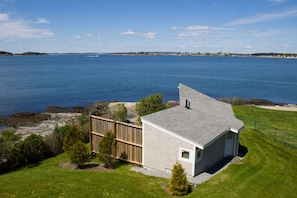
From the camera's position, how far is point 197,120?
50.0 ft

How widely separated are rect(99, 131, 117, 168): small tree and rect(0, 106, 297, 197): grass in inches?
30.8

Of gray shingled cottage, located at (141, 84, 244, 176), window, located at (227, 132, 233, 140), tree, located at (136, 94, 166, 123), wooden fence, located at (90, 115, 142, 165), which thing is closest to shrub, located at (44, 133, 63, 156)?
wooden fence, located at (90, 115, 142, 165)

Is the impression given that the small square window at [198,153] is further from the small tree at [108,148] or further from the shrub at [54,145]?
the shrub at [54,145]

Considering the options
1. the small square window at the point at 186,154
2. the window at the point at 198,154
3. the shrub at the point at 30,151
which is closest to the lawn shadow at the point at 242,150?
the window at the point at 198,154

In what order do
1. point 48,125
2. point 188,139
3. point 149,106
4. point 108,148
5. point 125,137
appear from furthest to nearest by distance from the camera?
point 48,125 < point 149,106 < point 125,137 < point 108,148 < point 188,139

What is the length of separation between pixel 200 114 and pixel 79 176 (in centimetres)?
833

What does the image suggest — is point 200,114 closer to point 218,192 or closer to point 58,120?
point 218,192

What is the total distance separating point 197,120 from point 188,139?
2900 mm

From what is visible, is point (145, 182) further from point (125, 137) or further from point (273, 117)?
point (273, 117)

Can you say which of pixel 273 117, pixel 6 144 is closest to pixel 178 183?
pixel 6 144

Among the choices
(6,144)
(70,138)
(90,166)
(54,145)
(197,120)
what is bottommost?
(54,145)

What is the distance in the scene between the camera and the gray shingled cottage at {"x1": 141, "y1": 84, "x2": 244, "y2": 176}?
12.9m

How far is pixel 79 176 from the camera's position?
13.1 meters

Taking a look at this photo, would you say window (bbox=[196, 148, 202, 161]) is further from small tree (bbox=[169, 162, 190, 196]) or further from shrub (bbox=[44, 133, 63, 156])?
shrub (bbox=[44, 133, 63, 156])
